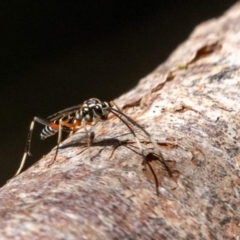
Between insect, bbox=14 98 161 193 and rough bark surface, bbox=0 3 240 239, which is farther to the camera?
insect, bbox=14 98 161 193

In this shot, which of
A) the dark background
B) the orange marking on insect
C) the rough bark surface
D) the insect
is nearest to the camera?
the rough bark surface

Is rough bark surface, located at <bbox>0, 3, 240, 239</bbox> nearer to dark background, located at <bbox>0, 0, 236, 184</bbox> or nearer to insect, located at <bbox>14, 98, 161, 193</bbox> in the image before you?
insect, located at <bbox>14, 98, 161, 193</bbox>

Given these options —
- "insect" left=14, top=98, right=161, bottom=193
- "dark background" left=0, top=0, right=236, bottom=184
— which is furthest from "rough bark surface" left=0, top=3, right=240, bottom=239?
"dark background" left=0, top=0, right=236, bottom=184

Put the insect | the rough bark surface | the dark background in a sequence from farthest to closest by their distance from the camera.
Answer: the dark background < the insect < the rough bark surface

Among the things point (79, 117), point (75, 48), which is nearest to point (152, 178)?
point (79, 117)

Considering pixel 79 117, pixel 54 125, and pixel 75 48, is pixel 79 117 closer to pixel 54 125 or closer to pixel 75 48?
pixel 54 125

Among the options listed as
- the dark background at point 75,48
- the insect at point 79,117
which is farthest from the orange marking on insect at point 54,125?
the dark background at point 75,48

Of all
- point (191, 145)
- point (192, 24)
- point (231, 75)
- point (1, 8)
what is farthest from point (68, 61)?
point (191, 145)

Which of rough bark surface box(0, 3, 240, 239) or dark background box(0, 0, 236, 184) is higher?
dark background box(0, 0, 236, 184)
